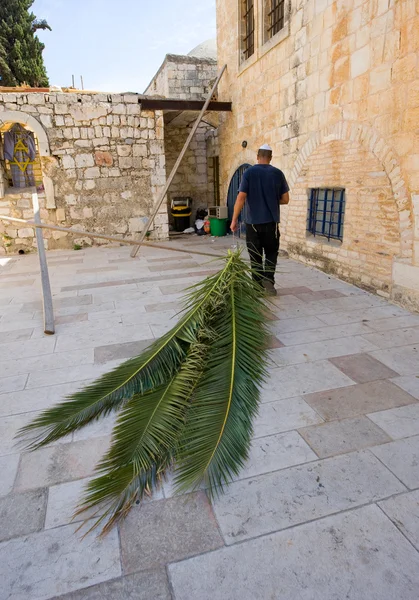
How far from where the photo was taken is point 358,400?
2451 millimetres

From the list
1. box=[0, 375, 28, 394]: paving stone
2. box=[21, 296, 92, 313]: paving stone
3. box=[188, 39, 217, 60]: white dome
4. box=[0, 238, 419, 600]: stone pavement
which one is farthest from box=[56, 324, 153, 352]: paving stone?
box=[188, 39, 217, 60]: white dome

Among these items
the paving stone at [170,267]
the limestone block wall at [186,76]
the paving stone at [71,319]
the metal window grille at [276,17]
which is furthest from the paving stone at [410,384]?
the limestone block wall at [186,76]

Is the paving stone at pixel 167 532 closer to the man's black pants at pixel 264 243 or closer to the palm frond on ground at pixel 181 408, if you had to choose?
the palm frond on ground at pixel 181 408

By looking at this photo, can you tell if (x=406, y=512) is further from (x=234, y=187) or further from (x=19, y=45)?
(x=19, y=45)

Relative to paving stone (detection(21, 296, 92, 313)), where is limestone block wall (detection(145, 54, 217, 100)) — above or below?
above

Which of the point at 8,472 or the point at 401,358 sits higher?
the point at 401,358

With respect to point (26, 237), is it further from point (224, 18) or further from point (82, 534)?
point (82, 534)

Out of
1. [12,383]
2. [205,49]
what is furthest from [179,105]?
[205,49]

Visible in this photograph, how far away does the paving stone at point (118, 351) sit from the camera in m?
3.18

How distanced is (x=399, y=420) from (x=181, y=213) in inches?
370

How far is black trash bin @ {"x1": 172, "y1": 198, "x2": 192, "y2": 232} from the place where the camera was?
10.8 metres

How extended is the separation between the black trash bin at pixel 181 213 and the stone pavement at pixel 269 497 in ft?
25.5

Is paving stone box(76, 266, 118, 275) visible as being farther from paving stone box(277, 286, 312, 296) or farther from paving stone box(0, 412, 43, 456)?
paving stone box(0, 412, 43, 456)

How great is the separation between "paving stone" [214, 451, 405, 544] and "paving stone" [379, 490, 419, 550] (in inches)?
1.6
